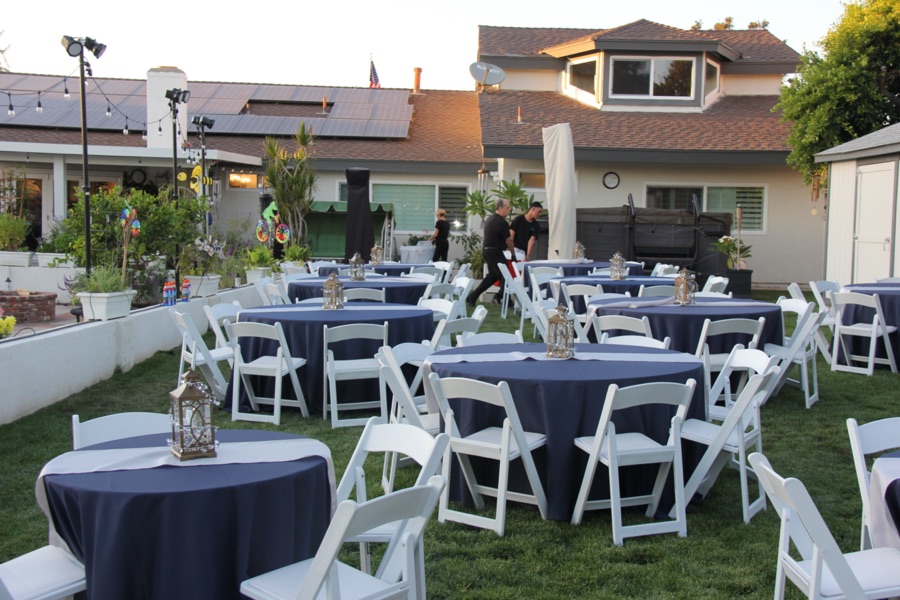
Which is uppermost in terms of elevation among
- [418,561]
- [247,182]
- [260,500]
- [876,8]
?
[876,8]

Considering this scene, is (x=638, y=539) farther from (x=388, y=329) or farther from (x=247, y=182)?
(x=247, y=182)

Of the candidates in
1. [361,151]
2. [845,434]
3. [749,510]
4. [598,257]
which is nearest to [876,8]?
Result: [598,257]

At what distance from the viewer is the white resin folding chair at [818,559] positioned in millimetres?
2793

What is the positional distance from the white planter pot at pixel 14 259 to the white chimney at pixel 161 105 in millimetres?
5721

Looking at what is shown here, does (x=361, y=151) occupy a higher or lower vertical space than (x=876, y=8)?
lower

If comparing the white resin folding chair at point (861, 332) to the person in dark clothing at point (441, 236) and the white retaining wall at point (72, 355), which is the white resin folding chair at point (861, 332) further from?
the person in dark clothing at point (441, 236)

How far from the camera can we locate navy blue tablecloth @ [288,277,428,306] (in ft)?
34.2

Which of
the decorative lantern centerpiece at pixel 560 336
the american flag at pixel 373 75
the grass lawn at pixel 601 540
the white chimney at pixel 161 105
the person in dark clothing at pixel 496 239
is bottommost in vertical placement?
the grass lawn at pixel 601 540

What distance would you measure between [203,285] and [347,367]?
19.1ft

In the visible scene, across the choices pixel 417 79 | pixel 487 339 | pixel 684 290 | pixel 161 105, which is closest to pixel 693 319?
pixel 684 290

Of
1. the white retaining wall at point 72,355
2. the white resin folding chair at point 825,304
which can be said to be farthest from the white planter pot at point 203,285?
the white resin folding chair at point 825,304

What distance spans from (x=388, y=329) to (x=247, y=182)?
50.4 ft

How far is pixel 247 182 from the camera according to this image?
22141 mm

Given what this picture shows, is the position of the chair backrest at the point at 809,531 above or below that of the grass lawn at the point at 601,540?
above
